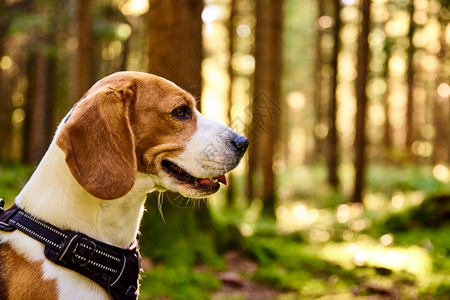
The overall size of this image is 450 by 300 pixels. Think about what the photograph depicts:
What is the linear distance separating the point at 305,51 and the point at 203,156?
32935mm

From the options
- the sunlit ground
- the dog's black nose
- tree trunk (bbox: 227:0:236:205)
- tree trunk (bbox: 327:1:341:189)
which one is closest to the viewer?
the dog's black nose

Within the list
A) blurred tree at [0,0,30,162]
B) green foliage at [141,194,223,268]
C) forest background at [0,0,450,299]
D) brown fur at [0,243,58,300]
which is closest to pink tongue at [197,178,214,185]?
brown fur at [0,243,58,300]

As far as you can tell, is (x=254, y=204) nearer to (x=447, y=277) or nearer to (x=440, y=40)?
(x=447, y=277)

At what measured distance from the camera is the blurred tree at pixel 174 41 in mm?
7688

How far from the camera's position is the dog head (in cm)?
294

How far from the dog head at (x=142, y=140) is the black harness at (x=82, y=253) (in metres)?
0.29

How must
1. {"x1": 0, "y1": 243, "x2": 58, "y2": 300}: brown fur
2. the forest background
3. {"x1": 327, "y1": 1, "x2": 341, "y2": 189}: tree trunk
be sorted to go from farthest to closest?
{"x1": 327, "y1": 1, "x2": 341, "y2": 189}: tree trunk < the forest background < {"x1": 0, "y1": 243, "x2": 58, "y2": 300}: brown fur

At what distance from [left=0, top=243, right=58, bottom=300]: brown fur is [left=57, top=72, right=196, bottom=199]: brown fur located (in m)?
0.52

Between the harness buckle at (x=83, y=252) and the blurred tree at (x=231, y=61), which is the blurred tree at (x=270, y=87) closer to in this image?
the blurred tree at (x=231, y=61)

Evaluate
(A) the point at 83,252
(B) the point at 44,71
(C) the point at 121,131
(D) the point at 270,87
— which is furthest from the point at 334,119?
(A) the point at 83,252

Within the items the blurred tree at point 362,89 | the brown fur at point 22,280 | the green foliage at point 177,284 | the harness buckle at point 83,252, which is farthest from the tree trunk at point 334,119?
the brown fur at point 22,280

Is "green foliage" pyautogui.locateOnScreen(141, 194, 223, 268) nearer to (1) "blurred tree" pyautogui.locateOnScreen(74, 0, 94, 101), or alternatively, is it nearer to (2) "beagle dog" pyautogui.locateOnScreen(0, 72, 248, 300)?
(2) "beagle dog" pyautogui.locateOnScreen(0, 72, 248, 300)

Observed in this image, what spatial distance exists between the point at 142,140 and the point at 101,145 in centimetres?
44

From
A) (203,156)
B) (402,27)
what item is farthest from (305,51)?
(203,156)
